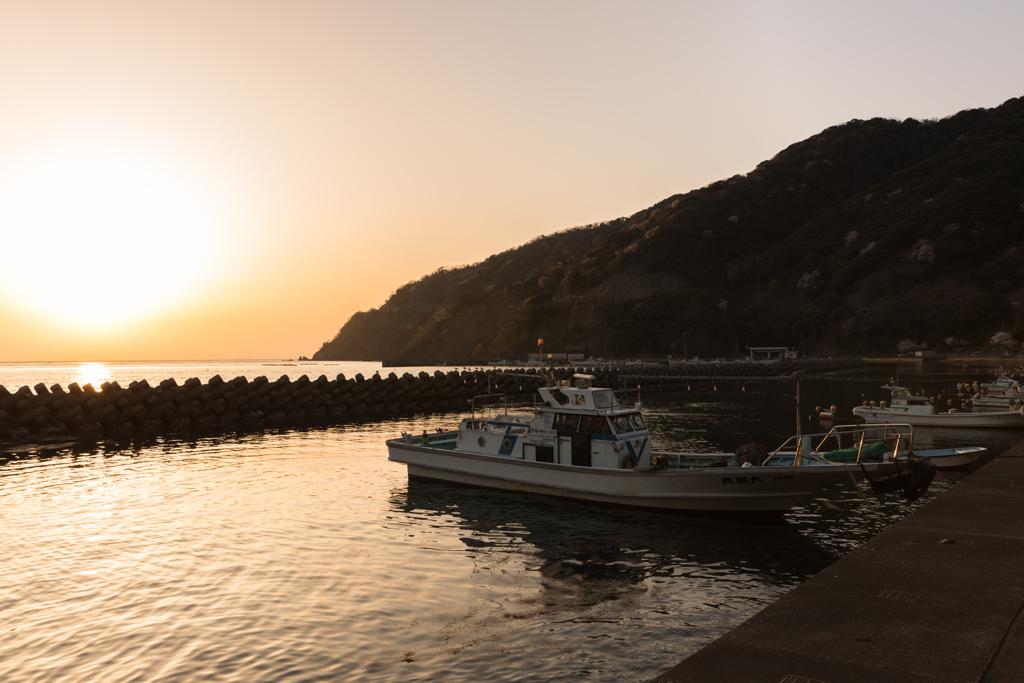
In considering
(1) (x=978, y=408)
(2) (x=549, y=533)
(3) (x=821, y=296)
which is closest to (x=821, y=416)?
(1) (x=978, y=408)

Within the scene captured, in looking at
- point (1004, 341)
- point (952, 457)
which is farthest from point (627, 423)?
point (1004, 341)

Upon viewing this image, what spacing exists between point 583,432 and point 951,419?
97.4ft

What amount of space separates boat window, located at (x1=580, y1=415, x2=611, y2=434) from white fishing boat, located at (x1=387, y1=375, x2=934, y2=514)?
31 millimetres

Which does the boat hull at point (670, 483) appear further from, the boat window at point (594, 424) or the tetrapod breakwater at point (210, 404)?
the tetrapod breakwater at point (210, 404)

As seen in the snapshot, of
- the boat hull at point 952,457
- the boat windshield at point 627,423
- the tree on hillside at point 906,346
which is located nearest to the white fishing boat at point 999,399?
the boat hull at point 952,457

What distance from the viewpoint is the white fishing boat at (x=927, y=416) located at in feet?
125

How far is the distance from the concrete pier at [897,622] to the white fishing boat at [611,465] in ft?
14.8

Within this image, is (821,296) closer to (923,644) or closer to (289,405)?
(289,405)

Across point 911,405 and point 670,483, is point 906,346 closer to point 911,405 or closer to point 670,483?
point 911,405

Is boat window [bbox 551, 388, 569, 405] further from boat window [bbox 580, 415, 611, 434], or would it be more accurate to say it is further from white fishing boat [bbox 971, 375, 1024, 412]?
white fishing boat [bbox 971, 375, 1024, 412]

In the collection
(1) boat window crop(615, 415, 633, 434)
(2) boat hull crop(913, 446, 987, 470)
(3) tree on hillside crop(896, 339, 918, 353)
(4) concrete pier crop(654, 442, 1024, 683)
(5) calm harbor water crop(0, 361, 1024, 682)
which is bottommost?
(5) calm harbor water crop(0, 361, 1024, 682)

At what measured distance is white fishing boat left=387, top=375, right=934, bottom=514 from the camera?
59.9 ft

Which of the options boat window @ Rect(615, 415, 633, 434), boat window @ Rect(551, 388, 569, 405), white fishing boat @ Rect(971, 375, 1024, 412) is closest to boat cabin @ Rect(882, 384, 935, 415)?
white fishing boat @ Rect(971, 375, 1024, 412)

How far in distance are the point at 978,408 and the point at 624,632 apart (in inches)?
1898
